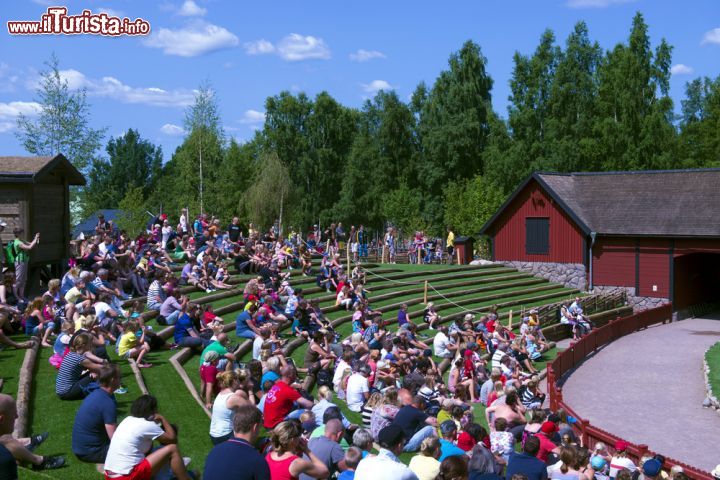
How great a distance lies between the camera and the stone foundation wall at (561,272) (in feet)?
115

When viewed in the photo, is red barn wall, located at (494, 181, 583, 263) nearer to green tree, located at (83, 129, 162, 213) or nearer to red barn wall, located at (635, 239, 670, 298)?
red barn wall, located at (635, 239, 670, 298)

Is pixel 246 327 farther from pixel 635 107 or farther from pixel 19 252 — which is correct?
pixel 635 107

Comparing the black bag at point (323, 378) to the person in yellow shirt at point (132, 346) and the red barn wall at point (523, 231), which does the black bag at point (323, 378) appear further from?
the red barn wall at point (523, 231)

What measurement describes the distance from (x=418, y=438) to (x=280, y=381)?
6.98 feet

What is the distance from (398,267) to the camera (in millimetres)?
32188

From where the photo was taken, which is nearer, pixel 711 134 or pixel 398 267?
pixel 398 267

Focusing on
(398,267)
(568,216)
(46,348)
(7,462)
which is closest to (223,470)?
(7,462)

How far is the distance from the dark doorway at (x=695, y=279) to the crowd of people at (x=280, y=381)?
12.2 m

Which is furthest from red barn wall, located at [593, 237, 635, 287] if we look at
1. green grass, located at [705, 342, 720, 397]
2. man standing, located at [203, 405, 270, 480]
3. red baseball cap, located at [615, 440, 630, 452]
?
man standing, located at [203, 405, 270, 480]

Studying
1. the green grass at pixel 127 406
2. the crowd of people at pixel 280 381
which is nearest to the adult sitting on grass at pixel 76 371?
the crowd of people at pixel 280 381

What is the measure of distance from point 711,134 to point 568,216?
97.0 feet

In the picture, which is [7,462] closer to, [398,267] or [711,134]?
[398,267]

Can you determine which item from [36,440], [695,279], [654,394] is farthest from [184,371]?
[695,279]

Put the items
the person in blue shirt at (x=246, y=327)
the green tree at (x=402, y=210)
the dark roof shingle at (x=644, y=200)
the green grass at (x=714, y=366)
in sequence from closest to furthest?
the person in blue shirt at (x=246, y=327), the green grass at (x=714, y=366), the dark roof shingle at (x=644, y=200), the green tree at (x=402, y=210)
